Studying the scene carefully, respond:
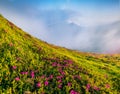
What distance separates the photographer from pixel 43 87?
1585 inches

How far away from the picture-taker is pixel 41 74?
4422 centimetres

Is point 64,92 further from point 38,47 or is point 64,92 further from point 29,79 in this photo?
point 38,47

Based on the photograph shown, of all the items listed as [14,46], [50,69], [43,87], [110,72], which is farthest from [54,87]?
[110,72]

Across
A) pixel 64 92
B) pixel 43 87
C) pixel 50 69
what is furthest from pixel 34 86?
pixel 50 69

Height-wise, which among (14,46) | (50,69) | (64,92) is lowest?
(64,92)

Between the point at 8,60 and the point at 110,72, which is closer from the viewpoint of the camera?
the point at 8,60

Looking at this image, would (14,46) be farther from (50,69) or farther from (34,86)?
(34,86)

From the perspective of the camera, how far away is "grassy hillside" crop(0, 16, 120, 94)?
39.6 meters

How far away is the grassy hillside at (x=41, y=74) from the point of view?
39.6 meters

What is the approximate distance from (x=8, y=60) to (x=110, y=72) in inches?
888

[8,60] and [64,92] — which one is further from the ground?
[8,60]

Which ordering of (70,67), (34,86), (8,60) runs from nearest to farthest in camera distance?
1. (34,86)
2. (8,60)
3. (70,67)

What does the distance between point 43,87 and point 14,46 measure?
13.8m

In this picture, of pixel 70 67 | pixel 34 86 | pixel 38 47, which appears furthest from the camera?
pixel 38 47
